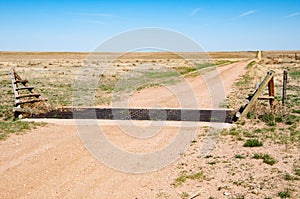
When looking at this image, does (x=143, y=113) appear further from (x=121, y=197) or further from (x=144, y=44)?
(x=121, y=197)

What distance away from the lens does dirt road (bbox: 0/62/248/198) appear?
218 inches

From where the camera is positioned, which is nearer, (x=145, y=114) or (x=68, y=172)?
(x=68, y=172)

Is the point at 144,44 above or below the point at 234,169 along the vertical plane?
above

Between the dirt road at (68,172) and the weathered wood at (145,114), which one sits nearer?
the dirt road at (68,172)

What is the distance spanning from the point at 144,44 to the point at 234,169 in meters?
5.59

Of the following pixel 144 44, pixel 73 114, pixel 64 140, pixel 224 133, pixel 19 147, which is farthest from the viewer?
pixel 73 114

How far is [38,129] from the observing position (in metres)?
9.85

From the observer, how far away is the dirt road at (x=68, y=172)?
5542mm

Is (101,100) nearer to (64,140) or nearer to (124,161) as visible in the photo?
(64,140)

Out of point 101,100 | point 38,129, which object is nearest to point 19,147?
point 38,129

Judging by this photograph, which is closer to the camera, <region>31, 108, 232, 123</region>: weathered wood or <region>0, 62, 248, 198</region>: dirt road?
<region>0, 62, 248, 198</region>: dirt road

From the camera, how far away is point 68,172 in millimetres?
6363

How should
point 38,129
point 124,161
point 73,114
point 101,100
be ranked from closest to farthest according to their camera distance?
point 124,161 < point 38,129 < point 73,114 < point 101,100

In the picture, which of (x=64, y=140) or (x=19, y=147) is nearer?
(x=19, y=147)
